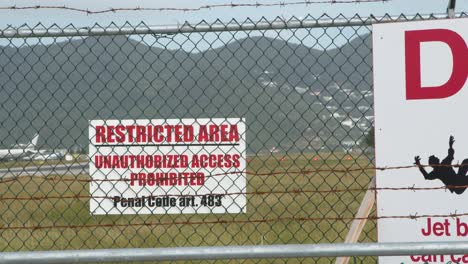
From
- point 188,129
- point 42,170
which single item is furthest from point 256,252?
point 42,170

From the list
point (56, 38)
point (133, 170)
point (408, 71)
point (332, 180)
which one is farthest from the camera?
point (332, 180)

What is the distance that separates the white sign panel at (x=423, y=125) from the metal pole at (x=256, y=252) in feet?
5.15

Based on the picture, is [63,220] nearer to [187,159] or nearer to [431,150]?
[187,159]

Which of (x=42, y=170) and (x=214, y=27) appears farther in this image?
(x=42, y=170)

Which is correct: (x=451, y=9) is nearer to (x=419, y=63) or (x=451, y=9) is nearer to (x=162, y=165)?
(x=419, y=63)

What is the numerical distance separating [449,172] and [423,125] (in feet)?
1.02

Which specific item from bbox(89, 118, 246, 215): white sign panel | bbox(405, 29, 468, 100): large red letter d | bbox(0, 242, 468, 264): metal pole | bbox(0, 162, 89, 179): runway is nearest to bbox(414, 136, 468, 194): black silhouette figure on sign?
bbox(405, 29, 468, 100): large red letter d

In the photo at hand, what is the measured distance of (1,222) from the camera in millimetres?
14297

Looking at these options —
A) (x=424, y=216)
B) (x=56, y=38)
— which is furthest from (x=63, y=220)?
(x=424, y=216)

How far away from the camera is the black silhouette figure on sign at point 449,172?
14.9 ft

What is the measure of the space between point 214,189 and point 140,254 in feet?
19.1

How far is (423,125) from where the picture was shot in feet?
15.0

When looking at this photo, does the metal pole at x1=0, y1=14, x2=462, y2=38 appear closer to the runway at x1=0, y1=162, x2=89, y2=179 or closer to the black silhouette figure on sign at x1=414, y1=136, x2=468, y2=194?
the black silhouette figure on sign at x1=414, y1=136, x2=468, y2=194

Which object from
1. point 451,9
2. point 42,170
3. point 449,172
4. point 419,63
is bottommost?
point 42,170
